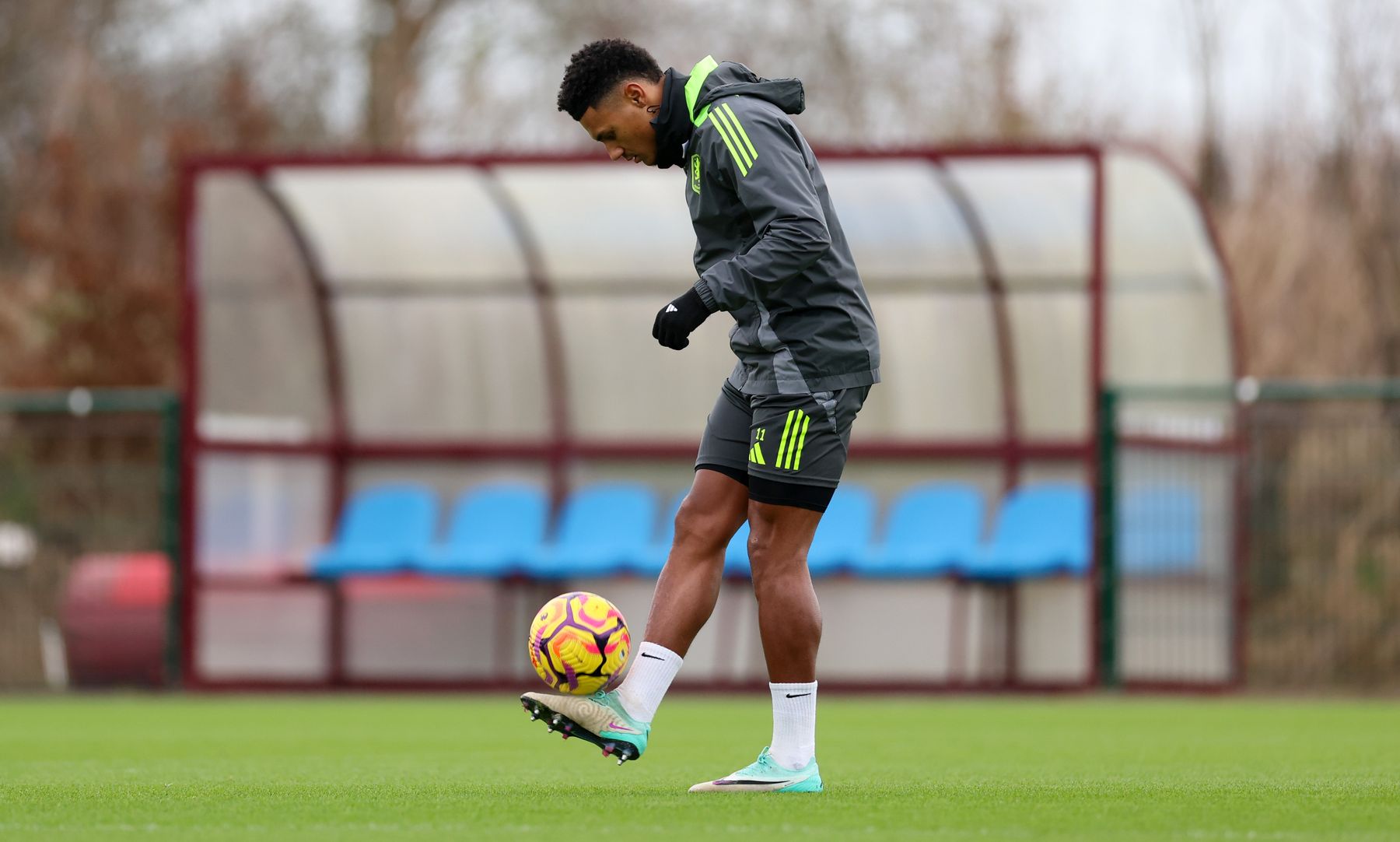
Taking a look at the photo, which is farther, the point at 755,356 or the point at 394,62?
the point at 394,62

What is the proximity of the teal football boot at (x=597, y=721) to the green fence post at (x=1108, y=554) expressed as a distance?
7.53 m

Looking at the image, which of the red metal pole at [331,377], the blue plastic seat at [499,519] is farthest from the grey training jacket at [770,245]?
the red metal pole at [331,377]

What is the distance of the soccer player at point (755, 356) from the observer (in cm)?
587

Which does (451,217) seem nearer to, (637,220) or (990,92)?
(637,220)

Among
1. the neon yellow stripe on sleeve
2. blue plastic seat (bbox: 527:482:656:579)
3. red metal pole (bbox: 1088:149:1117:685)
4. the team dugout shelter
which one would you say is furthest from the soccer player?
blue plastic seat (bbox: 527:482:656:579)

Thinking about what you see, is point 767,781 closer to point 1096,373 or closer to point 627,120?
point 627,120

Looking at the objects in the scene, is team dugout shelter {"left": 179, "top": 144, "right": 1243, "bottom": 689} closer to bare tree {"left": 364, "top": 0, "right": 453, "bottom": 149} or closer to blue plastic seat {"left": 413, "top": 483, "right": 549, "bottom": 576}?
blue plastic seat {"left": 413, "top": 483, "right": 549, "bottom": 576}

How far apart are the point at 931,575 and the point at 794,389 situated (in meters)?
7.25

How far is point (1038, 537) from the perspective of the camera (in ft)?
44.3

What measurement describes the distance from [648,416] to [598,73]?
28.9 ft

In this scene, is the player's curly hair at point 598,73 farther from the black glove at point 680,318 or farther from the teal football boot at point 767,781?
the teal football boot at point 767,781

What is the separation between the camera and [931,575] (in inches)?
513

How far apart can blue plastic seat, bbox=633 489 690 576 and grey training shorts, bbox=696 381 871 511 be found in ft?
21.7

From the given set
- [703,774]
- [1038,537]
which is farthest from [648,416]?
[703,774]
